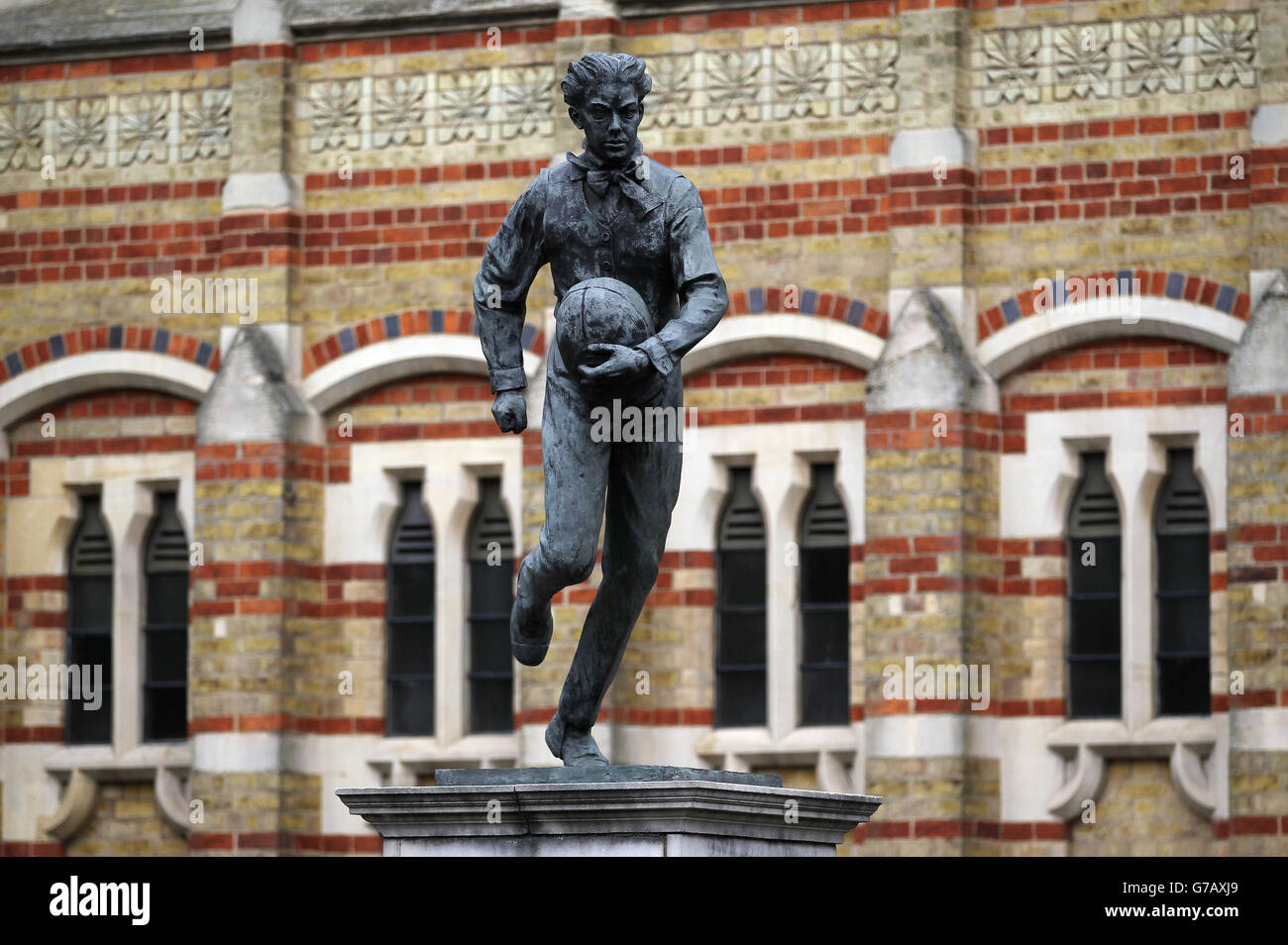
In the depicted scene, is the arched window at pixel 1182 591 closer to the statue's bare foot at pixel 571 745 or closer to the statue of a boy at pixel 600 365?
the statue of a boy at pixel 600 365

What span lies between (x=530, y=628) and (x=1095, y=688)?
8.35m

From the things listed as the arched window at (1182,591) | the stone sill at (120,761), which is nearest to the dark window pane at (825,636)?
the arched window at (1182,591)

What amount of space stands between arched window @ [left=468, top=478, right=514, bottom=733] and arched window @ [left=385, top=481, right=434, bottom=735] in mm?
309

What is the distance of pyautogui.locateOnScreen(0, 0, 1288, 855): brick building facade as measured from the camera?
18922mm

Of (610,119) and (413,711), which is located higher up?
(610,119)

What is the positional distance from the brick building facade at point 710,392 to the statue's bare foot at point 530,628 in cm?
755

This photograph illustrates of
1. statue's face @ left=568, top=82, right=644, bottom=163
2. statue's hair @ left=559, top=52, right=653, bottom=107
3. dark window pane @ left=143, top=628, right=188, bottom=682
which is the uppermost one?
statue's hair @ left=559, top=52, right=653, bottom=107

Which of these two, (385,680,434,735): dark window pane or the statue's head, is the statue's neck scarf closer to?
the statue's head

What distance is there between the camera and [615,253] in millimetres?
11617

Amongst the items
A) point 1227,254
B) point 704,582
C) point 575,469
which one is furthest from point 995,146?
point 575,469

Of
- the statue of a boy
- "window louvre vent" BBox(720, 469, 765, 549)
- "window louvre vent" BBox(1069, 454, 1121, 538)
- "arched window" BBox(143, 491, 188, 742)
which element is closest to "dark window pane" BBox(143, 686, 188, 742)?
"arched window" BBox(143, 491, 188, 742)

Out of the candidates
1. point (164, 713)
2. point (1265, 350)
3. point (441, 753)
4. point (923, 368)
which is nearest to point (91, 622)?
point (164, 713)

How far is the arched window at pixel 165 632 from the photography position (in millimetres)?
21344

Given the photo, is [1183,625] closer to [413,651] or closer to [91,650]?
[413,651]
